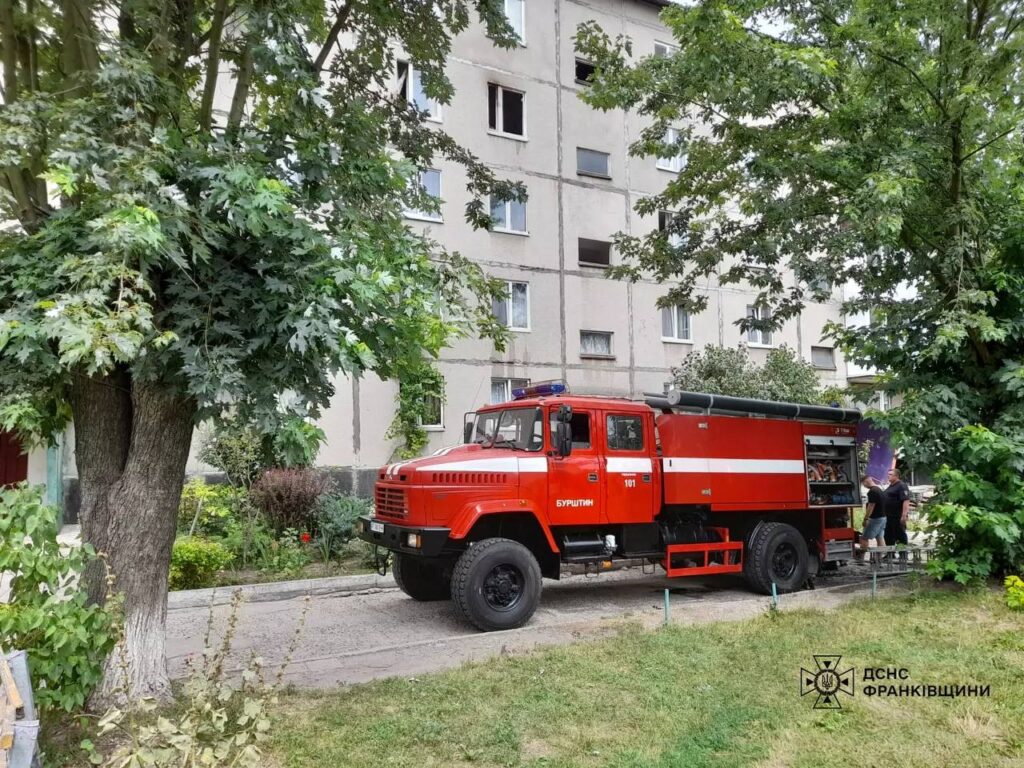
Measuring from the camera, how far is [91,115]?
14.6 feet

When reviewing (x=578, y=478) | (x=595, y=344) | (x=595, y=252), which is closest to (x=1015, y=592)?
(x=578, y=478)

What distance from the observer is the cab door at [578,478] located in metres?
8.66

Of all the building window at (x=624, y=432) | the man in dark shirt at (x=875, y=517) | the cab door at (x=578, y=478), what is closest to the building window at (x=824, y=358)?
the man in dark shirt at (x=875, y=517)

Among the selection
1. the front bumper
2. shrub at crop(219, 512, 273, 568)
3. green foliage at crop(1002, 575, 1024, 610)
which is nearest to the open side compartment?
green foliage at crop(1002, 575, 1024, 610)

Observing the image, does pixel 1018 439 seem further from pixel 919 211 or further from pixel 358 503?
pixel 358 503

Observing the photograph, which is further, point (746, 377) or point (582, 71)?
point (582, 71)

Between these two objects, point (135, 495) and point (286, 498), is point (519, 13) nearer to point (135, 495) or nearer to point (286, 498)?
point (286, 498)

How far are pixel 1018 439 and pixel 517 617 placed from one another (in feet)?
19.9

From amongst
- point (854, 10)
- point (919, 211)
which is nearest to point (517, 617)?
point (919, 211)

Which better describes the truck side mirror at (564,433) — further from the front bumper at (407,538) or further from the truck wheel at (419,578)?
the truck wheel at (419,578)

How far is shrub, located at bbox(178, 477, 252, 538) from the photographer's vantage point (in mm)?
11984

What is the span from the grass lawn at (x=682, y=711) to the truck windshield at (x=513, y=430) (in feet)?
8.39

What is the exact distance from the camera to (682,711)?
5098mm

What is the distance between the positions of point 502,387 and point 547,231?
435 cm
